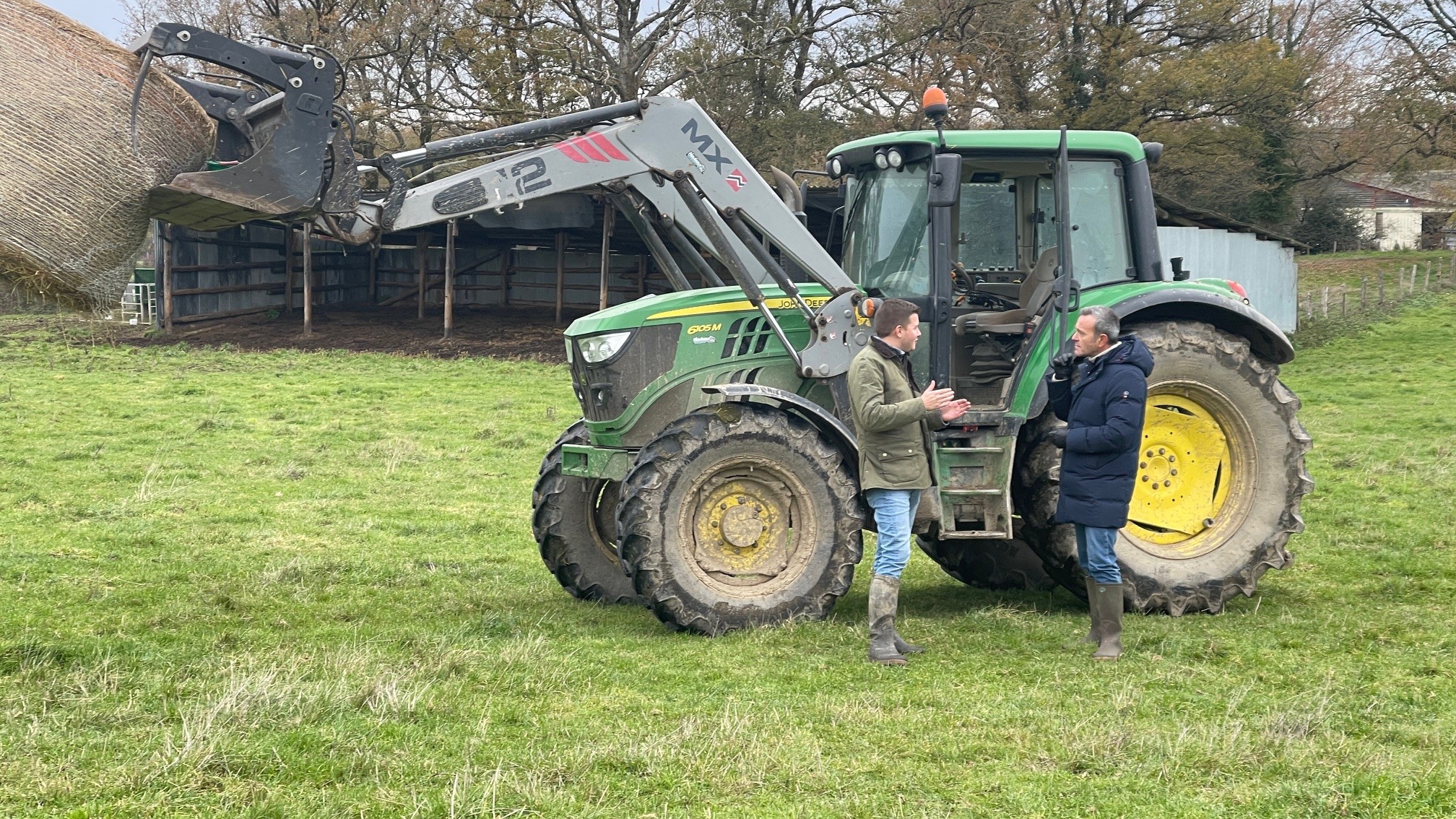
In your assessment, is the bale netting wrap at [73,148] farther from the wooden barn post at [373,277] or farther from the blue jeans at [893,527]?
the wooden barn post at [373,277]

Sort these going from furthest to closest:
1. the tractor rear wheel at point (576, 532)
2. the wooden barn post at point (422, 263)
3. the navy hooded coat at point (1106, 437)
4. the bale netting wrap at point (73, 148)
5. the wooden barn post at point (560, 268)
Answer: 1. the wooden barn post at point (422, 263)
2. the wooden barn post at point (560, 268)
3. the tractor rear wheel at point (576, 532)
4. the navy hooded coat at point (1106, 437)
5. the bale netting wrap at point (73, 148)

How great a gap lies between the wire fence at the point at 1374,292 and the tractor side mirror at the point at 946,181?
25207 mm

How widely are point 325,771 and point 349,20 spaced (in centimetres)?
3157

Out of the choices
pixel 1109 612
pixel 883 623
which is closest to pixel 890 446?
pixel 883 623

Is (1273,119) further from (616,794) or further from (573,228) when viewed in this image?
(616,794)

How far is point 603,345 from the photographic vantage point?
26.7 feet

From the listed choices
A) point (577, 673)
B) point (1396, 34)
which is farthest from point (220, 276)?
point (1396, 34)

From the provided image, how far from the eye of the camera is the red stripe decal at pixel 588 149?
25.7 ft

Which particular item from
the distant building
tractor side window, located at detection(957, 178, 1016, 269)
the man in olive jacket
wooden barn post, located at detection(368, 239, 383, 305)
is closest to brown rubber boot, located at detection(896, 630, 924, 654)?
the man in olive jacket

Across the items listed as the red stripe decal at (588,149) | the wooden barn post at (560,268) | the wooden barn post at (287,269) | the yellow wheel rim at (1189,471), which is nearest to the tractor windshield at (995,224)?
the yellow wheel rim at (1189,471)

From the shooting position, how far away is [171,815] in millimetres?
4699

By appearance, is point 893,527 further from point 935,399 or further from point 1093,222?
point 1093,222

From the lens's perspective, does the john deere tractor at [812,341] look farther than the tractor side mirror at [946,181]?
No

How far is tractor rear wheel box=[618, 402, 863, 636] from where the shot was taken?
7551mm
